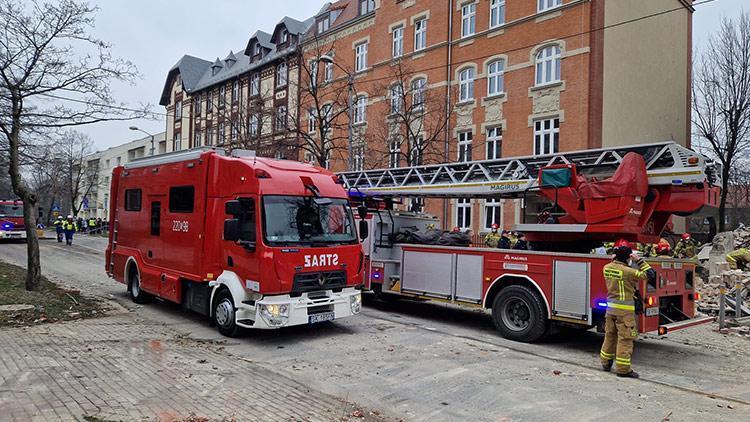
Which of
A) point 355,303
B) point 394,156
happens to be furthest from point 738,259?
point 394,156

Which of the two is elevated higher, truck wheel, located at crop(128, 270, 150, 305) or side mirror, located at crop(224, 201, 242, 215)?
side mirror, located at crop(224, 201, 242, 215)

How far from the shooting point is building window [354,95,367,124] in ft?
103

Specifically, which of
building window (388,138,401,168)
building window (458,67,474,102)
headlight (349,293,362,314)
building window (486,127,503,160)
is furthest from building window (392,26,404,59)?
headlight (349,293,362,314)

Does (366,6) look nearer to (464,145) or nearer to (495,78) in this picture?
(495,78)

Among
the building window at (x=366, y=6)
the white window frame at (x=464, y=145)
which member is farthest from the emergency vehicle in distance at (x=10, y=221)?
the white window frame at (x=464, y=145)

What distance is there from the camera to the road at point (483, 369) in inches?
222

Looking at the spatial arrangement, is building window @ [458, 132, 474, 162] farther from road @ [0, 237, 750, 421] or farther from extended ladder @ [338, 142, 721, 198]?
road @ [0, 237, 750, 421]

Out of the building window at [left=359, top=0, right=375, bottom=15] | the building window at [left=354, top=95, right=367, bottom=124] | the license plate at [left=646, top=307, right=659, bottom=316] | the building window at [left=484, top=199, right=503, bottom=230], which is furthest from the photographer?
the building window at [left=359, top=0, right=375, bottom=15]

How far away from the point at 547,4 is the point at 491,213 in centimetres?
953

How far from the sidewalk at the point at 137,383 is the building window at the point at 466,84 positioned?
21.0 m

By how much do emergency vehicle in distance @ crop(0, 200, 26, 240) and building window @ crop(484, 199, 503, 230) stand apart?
24708mm

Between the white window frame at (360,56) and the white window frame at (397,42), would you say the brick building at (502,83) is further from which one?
the white window frame at (360,56)

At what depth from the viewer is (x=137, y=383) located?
5891mm

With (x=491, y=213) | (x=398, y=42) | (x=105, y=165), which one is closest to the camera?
(x=491, y=213)
